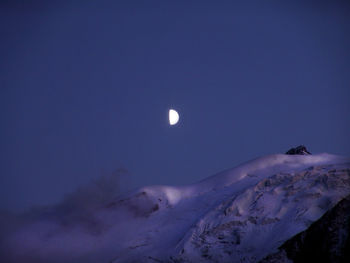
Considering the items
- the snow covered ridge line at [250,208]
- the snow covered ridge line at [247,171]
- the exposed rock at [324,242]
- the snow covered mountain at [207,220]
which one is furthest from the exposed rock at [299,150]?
the exposed rock at [324,242]

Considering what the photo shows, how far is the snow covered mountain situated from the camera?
112 ft

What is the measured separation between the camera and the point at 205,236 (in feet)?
118

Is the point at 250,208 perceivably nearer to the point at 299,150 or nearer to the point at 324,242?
the point at 324,242

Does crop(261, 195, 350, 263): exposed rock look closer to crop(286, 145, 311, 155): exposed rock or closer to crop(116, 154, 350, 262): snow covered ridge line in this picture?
crop(116, 154, 350, 262): snow covered ridge line

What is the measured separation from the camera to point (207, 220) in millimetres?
38312

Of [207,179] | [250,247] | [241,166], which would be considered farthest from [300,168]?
[250,247]

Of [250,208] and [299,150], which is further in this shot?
[299,150]

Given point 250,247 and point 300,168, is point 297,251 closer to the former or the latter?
point 250,247

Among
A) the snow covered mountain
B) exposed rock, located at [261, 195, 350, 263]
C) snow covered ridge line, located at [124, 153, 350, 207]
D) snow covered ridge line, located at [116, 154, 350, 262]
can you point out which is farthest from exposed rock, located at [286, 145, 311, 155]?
exposed rock, located at [261, 195, 350, 263]

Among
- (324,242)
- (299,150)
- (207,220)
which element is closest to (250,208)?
(207,220)

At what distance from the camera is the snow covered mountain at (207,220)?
112 feet

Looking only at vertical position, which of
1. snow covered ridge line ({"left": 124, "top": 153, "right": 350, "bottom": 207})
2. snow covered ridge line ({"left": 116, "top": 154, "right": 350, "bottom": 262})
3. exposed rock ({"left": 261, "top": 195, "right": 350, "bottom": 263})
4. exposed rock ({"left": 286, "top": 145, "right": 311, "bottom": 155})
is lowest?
exposed rock ({"left": 261, "top": 195, "right": 350, "bottom": 263})

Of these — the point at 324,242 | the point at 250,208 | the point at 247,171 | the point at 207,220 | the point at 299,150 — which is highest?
the point at 299,150

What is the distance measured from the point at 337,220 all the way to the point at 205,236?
12.2 metres
